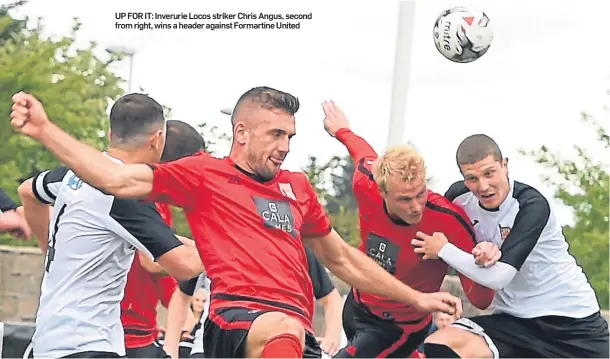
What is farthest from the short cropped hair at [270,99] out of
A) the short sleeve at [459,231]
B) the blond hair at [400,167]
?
the short sleeve at [459,231]

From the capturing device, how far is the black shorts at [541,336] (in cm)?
507

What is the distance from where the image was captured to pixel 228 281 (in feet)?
12.1

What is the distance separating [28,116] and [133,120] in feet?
3.25

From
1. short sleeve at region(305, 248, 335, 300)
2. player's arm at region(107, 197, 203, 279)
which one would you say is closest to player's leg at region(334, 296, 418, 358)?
short sleeve at region(305, 248, 335, 300)

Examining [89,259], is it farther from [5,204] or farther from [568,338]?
[568,338]

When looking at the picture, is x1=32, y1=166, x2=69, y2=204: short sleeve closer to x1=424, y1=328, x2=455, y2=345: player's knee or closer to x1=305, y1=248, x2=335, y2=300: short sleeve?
x1=305, y1=248, x2=335, y2=300: short sleeve

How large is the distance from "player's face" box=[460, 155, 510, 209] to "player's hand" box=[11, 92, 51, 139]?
7.80 feet

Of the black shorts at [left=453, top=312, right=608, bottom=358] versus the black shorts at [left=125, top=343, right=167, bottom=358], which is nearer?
the black shorts at [left=125, top=343, right=167, bottom=358]

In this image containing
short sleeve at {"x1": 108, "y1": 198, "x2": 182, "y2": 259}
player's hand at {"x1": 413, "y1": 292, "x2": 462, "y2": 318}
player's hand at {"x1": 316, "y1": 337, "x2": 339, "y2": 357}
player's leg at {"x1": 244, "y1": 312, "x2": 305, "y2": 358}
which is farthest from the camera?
player's hand at {"x1": 316, "y1": 337, "x2": 339, "y2": 357}

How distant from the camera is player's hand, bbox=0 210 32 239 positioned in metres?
4.31

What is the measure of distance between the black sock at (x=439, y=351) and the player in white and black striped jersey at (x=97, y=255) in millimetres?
1424

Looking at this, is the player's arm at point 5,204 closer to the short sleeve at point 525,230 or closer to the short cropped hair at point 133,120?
the short cropped hair at point 133,120

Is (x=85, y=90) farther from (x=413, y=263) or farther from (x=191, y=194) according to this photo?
(x=191, y=194)

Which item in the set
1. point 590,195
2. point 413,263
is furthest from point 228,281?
point 590,195
